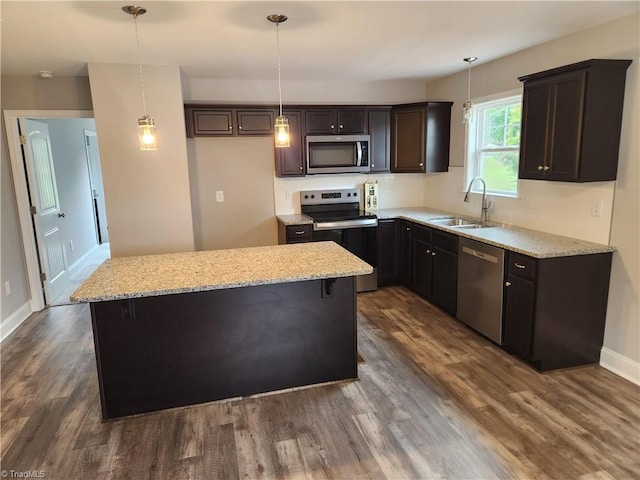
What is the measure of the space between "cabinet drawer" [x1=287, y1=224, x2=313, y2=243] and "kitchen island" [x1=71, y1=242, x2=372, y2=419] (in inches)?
61.5

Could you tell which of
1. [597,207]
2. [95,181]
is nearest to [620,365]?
[597,207]

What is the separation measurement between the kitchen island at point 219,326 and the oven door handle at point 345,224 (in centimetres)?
161

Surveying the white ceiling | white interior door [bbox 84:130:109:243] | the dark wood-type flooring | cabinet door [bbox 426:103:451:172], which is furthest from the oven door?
white interior door [bbox 84:130:109:243]

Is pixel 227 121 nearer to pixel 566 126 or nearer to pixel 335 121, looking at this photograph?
pixel 335 121

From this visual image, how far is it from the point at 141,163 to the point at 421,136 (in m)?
3.04

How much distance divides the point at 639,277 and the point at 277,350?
2.49 m

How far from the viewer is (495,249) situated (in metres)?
3.23

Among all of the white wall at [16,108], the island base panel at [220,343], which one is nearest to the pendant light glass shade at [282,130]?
the island base panel at [220,343]

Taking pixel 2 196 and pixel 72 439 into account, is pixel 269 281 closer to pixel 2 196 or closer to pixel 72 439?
pixel 72 439

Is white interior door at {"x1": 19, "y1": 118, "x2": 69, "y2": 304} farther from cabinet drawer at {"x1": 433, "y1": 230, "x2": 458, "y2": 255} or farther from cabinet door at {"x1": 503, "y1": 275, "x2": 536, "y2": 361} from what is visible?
cabinet door at {"x1": 503, "y1": 275, "x2": 536, "y2": 361}

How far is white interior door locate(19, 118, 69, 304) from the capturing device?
4.34 metres

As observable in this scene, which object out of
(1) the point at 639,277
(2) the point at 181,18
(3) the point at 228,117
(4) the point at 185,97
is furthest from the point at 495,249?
(4) the point at 185,97

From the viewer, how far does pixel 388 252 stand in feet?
15.9

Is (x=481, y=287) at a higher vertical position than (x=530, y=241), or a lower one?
lower
